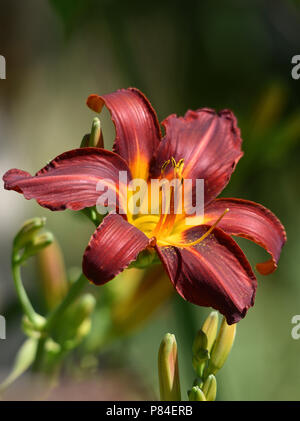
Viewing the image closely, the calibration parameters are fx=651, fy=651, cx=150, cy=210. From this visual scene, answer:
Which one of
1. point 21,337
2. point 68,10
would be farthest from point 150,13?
point 21,337

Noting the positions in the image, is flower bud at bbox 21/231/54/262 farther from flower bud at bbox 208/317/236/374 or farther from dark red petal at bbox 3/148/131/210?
flower bud at bbox 208/317/236/374

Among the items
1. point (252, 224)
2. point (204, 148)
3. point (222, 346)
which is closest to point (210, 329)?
point (222, 346)

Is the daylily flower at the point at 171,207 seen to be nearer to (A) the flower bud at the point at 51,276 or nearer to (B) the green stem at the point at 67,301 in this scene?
(B) the green stem at the point at 67,301

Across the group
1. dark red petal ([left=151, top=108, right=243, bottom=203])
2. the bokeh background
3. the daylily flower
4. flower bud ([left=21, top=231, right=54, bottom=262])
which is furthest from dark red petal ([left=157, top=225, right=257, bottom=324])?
the bokeh background

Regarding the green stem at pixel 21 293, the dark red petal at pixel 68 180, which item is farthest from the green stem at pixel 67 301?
the dark red petal at pixel 68 180

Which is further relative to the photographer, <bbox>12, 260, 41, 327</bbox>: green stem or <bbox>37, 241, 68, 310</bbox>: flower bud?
<bbox>37, 241, 68, 310</bbox>: flower bud
